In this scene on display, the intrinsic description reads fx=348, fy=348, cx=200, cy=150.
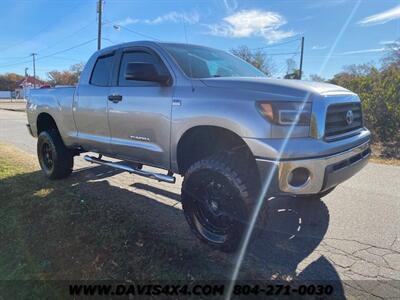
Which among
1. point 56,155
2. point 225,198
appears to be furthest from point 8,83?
point 225,198

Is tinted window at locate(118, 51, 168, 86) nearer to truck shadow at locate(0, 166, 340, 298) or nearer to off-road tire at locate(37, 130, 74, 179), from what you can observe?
truck shadow at locate(0, 166, 340, 298)

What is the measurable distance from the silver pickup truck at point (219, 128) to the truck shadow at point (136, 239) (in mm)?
350

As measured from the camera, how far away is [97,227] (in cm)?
404

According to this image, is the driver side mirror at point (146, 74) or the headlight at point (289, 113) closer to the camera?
the headlight at point (289, 113)

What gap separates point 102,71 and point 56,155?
177 centimetres

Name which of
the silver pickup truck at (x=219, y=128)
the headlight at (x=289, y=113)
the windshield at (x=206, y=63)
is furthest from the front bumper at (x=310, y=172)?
the windshield at (x=206, y=63)

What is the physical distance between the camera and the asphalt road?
3145 millimetres

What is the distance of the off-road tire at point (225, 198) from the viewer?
3.22 m

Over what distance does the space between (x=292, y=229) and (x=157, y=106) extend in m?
2.11

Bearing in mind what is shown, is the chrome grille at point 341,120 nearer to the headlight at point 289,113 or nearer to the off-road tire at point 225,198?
the headlight at point 289,113

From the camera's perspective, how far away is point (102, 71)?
5090mm

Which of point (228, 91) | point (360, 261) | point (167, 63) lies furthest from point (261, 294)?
point (167, 63)

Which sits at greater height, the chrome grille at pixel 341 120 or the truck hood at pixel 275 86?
the truck hood at pixel 275 86

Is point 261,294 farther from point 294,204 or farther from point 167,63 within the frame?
point 167,63
